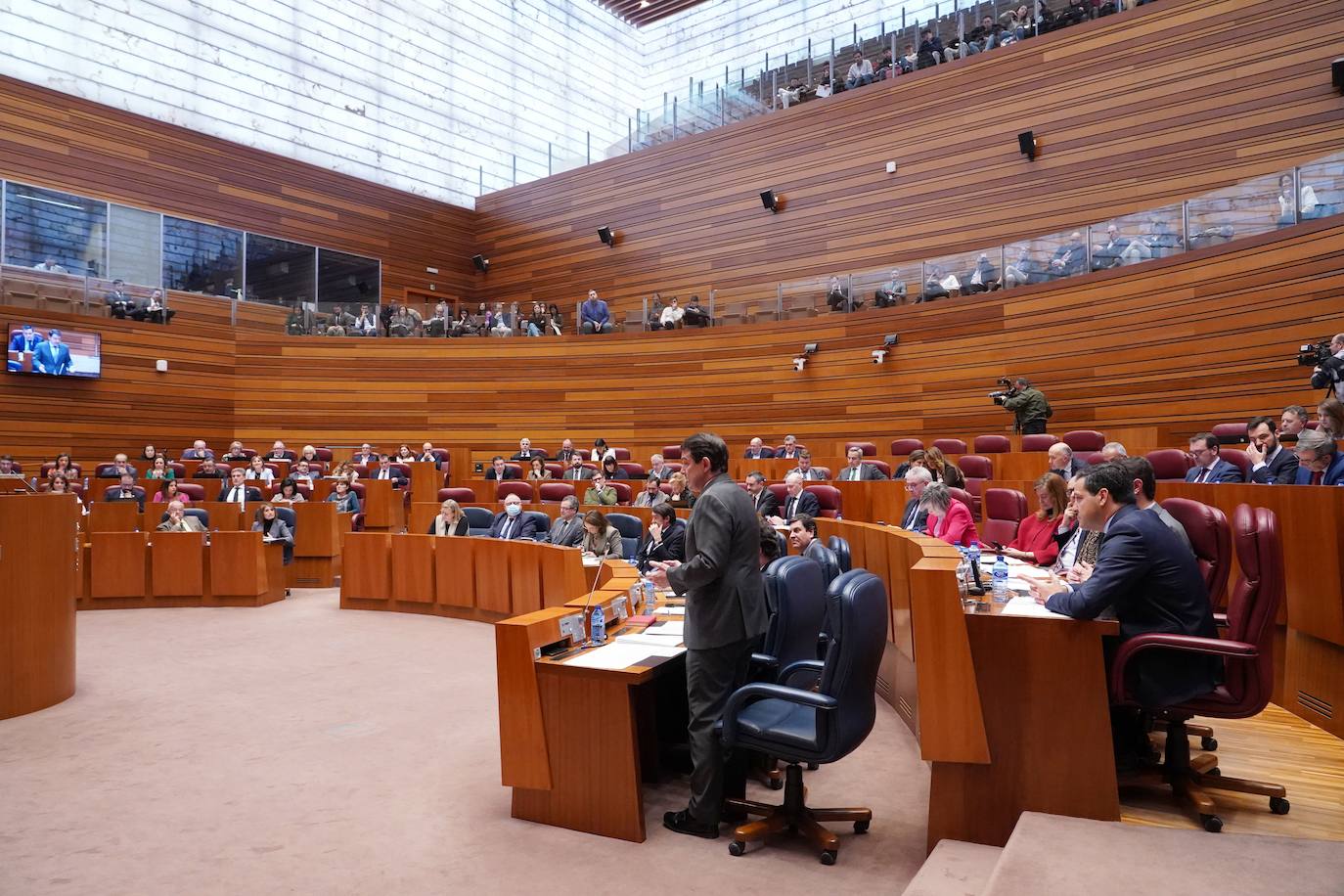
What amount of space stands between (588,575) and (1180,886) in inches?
157

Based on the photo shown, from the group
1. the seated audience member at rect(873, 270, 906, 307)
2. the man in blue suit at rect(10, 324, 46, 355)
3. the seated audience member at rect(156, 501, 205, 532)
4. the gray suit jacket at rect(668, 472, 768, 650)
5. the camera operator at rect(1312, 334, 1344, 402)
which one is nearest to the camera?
the gray suit jacket at rect(668, 472, 768, 650)

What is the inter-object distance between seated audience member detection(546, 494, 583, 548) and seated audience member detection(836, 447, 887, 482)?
256cm

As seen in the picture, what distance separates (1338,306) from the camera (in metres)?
6.55

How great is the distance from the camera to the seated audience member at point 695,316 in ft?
40.6

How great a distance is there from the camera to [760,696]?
9.24ft

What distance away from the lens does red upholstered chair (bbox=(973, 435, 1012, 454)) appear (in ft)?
28.1

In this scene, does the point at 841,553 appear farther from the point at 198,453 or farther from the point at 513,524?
the point at 198,453

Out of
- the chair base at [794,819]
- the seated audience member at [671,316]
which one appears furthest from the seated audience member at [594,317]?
the chair base at [794,819]

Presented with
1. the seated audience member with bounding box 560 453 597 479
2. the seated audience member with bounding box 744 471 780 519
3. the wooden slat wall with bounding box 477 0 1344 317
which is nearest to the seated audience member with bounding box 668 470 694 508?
the seated audience member with bounding box 744 471 780 519

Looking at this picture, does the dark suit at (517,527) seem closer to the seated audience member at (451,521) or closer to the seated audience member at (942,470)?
the seated audience member at (451,521)

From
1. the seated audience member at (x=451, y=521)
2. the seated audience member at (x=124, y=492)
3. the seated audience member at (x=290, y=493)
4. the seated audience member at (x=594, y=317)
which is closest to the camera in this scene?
the seated audience member at (x=451, y=521)

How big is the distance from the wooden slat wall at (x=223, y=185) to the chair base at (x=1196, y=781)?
47.6 feet

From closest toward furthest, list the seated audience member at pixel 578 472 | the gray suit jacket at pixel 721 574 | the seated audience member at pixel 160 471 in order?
the gray suit jacket at pixel 721 574
the seated audience member at pixel 578 472
the seated audience member at pixel 160 471

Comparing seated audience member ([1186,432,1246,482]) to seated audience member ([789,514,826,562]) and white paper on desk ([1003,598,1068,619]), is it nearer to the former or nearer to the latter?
seated audience member ([789,514,826,562])
